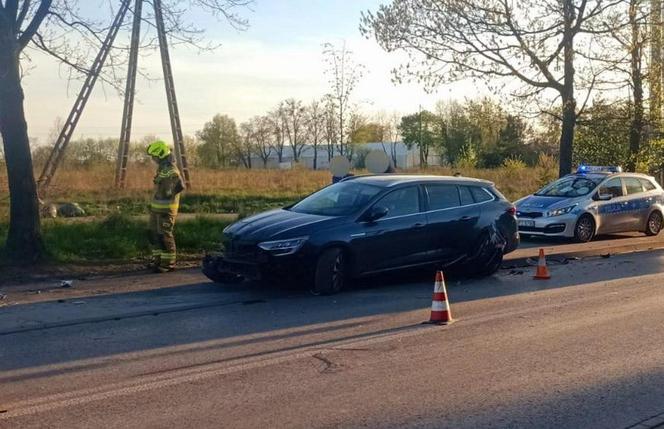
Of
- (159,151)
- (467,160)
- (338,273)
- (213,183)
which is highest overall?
(467,160)

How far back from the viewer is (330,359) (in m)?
7.28

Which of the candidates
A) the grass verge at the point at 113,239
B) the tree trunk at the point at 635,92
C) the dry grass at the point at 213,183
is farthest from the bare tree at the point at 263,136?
the grass verge at the point at 113,239

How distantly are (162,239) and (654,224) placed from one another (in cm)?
1276

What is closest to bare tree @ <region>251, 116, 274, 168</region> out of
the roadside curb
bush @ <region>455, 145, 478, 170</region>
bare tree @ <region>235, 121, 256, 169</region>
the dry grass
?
bare tree @ <region>235, 121, 256, 169</region>

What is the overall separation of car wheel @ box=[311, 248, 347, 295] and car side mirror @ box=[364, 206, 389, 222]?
638 mm

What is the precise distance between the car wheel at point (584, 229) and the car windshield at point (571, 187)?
70 cm

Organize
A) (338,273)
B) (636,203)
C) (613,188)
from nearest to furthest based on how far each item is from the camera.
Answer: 1. (338,273)
2. (613,188)
3. (636,203)

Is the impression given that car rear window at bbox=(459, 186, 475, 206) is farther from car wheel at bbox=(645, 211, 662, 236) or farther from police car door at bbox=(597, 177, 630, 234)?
car wheel at bbox=(645, 211, 662, 236)

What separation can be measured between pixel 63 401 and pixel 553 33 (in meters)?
19.8

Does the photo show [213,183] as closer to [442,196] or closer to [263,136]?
[442,196]

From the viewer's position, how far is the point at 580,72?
23.7m

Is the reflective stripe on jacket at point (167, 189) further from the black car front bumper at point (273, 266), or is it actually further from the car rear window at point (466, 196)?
the car rear window at point (466, 196)

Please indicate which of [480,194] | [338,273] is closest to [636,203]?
[480,194]

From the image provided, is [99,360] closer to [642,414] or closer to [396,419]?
[396,419]
